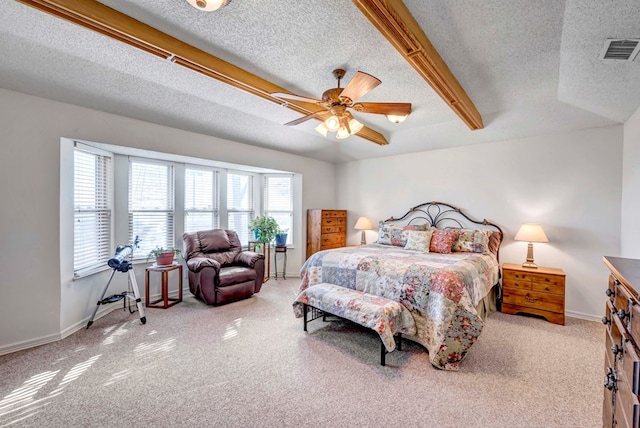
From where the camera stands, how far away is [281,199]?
5953 mm

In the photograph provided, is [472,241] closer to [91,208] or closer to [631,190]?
[631,190]

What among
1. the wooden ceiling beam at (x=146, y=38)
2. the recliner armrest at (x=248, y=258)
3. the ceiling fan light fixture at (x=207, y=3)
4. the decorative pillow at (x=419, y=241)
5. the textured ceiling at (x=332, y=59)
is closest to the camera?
the ceiling fan light fixture at (x=207, y=3)

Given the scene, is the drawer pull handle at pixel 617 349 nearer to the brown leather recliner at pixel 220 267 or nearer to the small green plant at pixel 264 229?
the brown leather recliner at pixel 220 267

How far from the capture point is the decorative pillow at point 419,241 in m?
→ 4.12

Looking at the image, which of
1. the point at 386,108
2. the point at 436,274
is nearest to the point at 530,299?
the point at 436,274

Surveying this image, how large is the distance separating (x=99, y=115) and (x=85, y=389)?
293 centimetres

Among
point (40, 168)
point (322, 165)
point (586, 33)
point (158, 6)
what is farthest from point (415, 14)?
point (322, 165)

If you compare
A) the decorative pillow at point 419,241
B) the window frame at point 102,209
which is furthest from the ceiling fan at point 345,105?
the window frame at point 102,209

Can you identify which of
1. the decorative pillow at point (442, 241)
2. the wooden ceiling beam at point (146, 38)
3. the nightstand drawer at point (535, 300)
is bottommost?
the nightstand drawer at point (535, 300)

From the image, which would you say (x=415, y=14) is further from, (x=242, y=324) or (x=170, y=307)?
(x=170, y=307)

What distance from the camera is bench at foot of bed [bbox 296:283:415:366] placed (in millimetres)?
2475

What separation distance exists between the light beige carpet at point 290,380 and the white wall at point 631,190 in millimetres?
1129

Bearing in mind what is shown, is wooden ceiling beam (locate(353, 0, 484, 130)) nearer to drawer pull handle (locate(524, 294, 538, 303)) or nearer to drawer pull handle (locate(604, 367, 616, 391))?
drawer pull handle (locate(604, 367, 616, 391))

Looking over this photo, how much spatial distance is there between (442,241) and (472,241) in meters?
0.43
